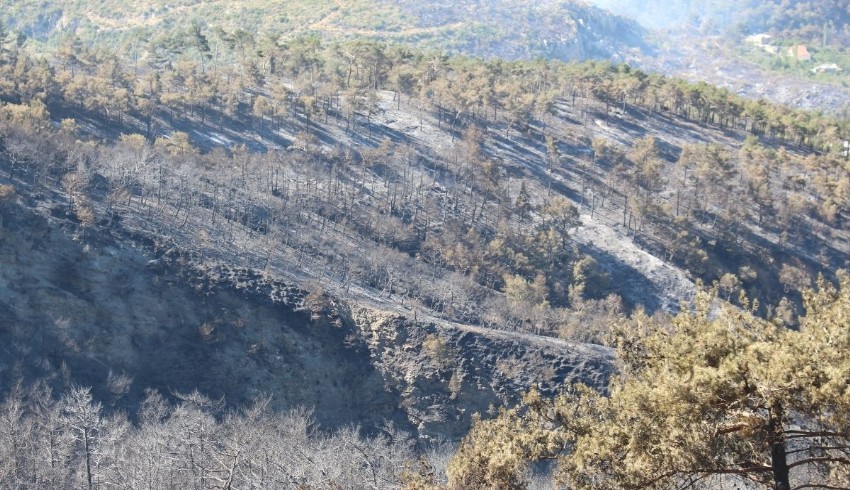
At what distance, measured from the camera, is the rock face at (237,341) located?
44.0 meters

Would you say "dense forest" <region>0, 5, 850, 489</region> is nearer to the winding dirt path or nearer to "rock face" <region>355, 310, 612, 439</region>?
"rock face" <region>355, 310, 612, 439</region>

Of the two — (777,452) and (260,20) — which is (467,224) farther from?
(260,20)

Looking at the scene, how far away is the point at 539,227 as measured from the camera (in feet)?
213

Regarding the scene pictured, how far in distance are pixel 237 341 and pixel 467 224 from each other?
846 inches

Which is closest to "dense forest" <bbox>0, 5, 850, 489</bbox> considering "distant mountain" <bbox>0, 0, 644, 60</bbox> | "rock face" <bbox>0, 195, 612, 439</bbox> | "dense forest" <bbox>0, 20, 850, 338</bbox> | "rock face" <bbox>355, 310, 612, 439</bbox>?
"dense forest" <bbox>0, 20, 850, 338</bbox>

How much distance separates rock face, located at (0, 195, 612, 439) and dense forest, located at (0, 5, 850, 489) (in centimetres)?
134

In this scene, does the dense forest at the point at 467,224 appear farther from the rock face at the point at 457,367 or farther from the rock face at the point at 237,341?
the rock face at the point at 457,367

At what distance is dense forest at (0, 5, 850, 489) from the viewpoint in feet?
40.4

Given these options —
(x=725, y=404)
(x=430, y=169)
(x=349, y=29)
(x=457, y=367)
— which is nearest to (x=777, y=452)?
(x=725, y=404)

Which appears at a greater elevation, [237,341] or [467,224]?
[237,341]

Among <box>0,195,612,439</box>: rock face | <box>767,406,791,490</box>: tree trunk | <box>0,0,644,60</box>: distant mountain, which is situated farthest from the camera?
<box>0,0,644,60</box>: distant mountain

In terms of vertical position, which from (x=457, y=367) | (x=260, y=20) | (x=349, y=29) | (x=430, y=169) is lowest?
(x=349, y=29)

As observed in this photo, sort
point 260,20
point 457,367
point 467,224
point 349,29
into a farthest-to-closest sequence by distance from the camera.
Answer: point 349,29 → point 260,20 → point 467,224 → point 457,367

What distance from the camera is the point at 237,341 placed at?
4753 cm
